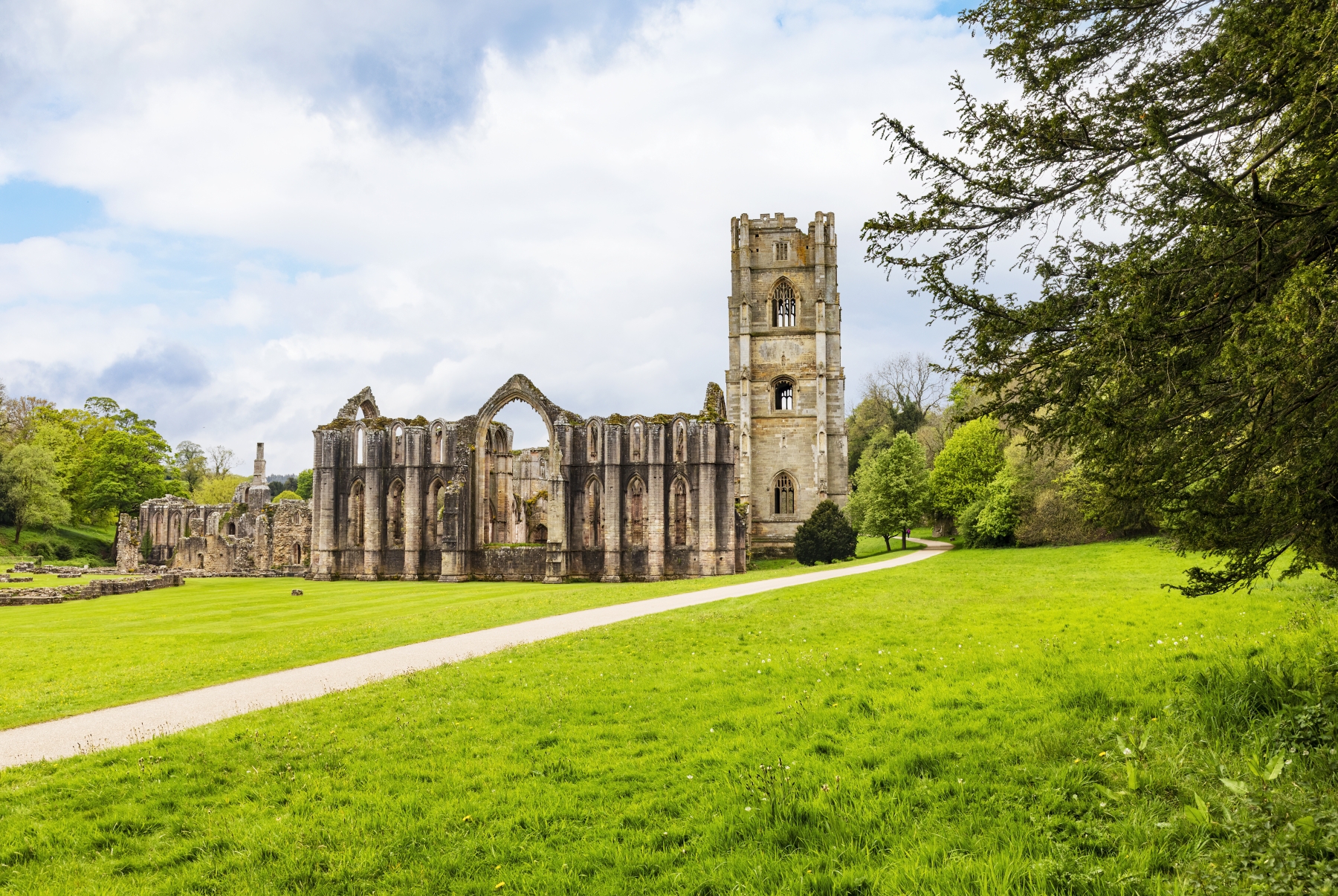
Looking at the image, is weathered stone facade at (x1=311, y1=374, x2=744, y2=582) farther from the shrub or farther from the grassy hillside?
the grassy hillside

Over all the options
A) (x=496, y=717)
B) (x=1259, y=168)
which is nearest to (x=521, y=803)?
(x=496, y=717)

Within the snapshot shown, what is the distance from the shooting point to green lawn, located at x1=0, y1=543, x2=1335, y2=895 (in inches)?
163

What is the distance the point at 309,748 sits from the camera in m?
6.71

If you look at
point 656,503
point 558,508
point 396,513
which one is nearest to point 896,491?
point 656,503

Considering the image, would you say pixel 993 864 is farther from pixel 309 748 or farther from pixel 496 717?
pixel 309 748

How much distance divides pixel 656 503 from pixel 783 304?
19138 mm

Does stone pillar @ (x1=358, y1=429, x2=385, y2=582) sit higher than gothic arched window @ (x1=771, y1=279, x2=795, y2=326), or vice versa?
gothic arched window @ (x1=771, y1=279, x2=795, y2=326)

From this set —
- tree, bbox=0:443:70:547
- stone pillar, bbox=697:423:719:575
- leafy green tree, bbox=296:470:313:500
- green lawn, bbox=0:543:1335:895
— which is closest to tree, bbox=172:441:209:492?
leafy green tree, bbox=296:470:313:500

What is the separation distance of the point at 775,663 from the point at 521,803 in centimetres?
431

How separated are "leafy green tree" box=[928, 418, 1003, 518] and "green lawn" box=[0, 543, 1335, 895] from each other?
3588cm

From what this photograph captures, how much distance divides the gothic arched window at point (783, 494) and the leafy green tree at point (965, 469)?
8.78 metres

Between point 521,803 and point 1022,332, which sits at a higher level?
point 1022,332

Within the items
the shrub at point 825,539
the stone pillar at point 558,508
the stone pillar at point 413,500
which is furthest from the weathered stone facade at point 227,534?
the shrub at point 825,539

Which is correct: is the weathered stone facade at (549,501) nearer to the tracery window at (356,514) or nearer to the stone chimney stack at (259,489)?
the tracery window at (356,514)
